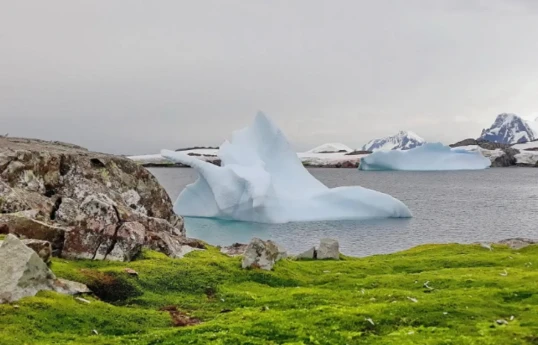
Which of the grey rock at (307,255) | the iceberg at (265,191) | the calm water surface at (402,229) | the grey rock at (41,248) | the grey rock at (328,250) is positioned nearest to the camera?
the grey rock at (41,248)

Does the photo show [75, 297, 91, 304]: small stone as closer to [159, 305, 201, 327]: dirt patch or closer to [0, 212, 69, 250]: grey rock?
[159, 305, 201, 327]: dirt patch

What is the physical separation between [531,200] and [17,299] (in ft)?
312

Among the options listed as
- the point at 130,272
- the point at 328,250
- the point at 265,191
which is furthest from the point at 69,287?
the point at 265,191

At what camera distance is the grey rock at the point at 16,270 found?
52.9ft

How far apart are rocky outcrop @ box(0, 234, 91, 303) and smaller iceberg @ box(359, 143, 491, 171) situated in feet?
470

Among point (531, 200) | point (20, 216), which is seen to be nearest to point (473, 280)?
point (20, 216)

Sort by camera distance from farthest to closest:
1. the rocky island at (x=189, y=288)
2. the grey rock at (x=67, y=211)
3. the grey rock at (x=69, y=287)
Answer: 1. the grey rock at (x=67, y=211)
2. the grey rock at (x=69, y=287)
3. the rocky island at (x=189, y=288)

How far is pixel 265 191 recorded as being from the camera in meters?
64.5

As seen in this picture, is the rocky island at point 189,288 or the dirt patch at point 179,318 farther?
the dirt patch at point 179,318

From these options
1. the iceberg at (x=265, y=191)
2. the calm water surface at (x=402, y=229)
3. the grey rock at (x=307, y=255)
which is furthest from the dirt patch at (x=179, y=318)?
the iceberg at (x=265, y=191)

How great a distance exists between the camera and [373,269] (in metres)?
28.7

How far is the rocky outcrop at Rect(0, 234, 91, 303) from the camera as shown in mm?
16141

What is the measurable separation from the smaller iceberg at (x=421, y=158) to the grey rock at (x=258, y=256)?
438ft

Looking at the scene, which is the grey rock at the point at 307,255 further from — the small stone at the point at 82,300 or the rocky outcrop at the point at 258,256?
the small stone at the point at 82,300
